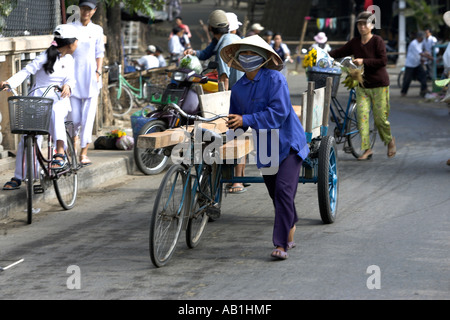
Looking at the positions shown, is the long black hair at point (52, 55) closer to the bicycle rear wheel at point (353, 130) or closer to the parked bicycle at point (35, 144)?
the parked bicycle at point (35, 144)

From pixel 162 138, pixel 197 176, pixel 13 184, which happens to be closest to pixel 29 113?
pixel 13 184

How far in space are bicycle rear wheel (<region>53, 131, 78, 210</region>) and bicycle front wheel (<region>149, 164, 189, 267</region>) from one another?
247 cm

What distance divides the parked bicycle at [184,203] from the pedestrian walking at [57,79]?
2.12 metres

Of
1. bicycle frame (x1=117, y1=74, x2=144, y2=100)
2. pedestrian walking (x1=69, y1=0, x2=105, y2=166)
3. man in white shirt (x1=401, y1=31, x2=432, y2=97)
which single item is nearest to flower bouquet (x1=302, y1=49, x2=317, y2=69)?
pedestrian walking (x1=69, y1=0, x2=105, y2=166)

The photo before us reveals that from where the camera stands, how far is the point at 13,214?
8.34 meters

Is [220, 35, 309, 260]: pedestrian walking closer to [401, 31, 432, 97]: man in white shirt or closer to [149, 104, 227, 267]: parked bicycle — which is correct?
[149, 104, 227, 267]: parked bicycle

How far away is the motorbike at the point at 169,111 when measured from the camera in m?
10.5

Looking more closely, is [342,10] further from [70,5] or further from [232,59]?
[232,59]

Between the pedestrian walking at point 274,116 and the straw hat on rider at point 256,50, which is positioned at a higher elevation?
the straw hat on rider at point 256,50

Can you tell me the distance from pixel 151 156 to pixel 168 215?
466 centimetres

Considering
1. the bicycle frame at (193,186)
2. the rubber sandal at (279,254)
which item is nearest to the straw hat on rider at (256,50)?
the bicycle frame at (193,186)
